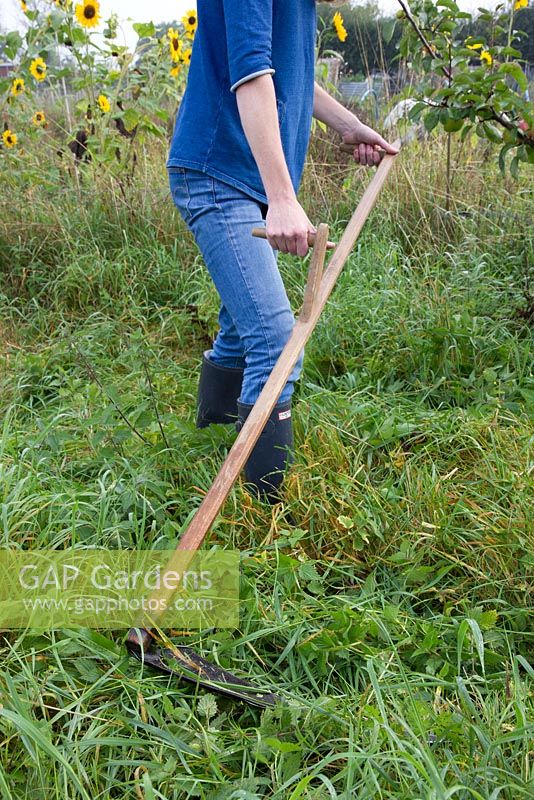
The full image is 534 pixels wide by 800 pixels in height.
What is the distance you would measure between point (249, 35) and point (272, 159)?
0.26 metres

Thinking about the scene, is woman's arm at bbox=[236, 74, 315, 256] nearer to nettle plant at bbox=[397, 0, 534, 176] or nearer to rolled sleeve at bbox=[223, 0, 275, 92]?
rolled sleeve at bbox=[223, 0, 275, 92]

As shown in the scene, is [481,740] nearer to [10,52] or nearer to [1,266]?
[1,266]

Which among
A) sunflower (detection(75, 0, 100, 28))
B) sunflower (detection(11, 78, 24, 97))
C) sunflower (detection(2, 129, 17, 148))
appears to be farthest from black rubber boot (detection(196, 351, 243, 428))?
sunflower (detection(11, 78, 24, 97))

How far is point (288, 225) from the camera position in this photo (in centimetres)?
167

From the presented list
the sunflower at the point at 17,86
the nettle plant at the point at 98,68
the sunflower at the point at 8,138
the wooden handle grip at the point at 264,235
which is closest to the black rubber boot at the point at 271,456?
the wooden handle grip at the point at 264,235

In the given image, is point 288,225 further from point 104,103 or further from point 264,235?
point 104,103

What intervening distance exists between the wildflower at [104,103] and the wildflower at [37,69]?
1.38 feet

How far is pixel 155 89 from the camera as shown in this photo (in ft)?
13.4

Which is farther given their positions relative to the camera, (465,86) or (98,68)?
(98,68)

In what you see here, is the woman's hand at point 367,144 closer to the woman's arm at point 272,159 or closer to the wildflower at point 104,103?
the woman's arm at point 272,159

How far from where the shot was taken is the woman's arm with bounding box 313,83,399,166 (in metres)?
2.29

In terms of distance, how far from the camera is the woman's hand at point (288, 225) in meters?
1.67

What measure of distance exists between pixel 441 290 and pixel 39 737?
2.58 meters

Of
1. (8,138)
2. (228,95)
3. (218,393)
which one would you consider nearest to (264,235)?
(228,95)
